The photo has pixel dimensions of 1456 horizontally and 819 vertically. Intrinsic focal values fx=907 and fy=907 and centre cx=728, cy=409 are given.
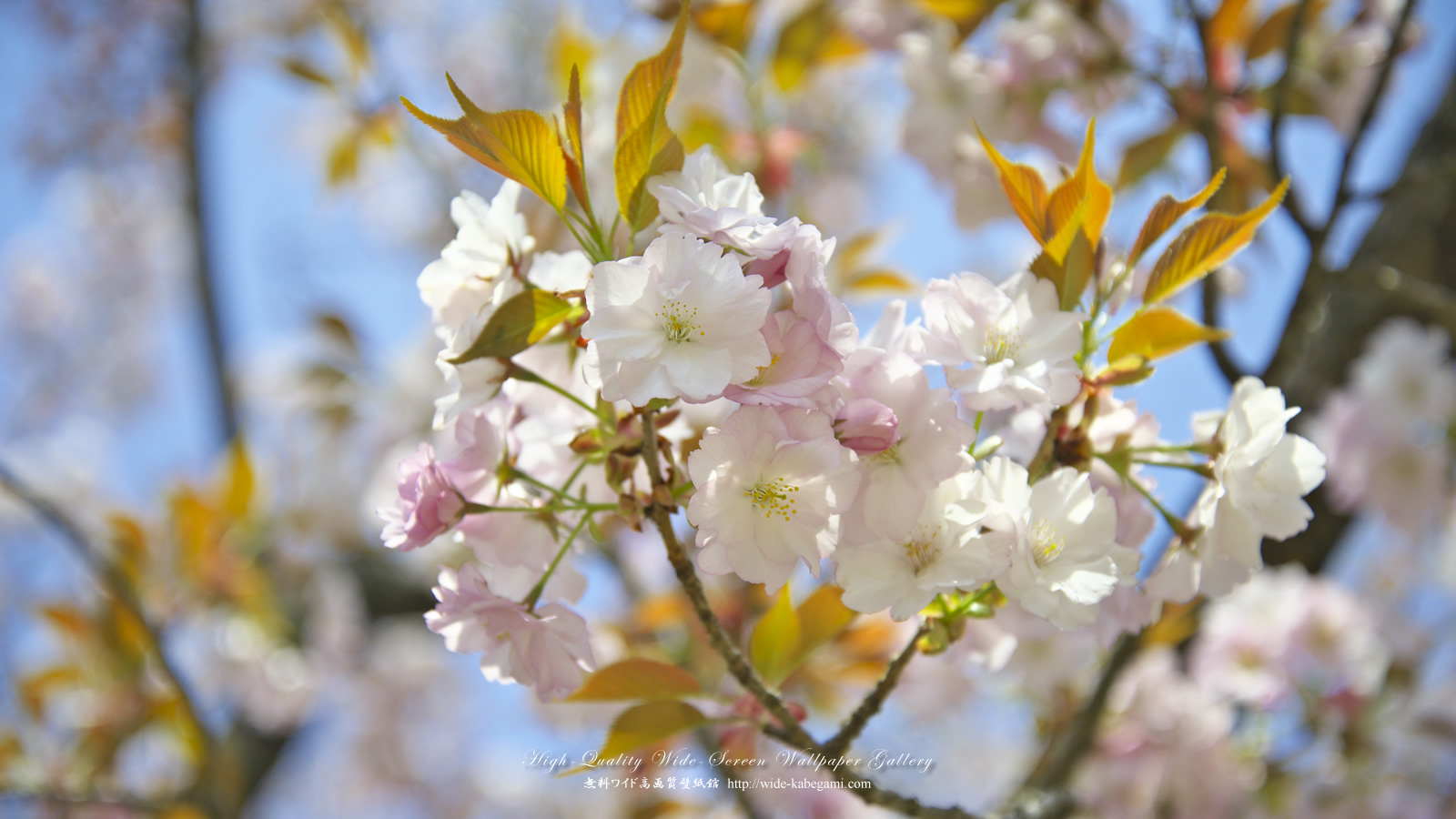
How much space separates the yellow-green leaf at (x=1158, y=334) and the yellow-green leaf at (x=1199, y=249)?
1.1 inches

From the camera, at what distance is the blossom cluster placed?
1.32ft

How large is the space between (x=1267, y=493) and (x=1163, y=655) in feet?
3.29

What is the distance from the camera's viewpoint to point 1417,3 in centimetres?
97

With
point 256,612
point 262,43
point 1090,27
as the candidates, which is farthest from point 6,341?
point 1090,27

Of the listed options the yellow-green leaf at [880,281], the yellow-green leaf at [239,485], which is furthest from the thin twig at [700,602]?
the yellow-green leaf at [239,485]

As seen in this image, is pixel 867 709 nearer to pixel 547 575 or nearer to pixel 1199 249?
pixel 547 575

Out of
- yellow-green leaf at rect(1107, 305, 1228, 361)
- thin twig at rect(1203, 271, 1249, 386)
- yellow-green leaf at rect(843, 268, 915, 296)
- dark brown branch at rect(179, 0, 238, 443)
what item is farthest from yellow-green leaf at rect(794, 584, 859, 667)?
dark brown branch at rect(179, 0, 238, 443)

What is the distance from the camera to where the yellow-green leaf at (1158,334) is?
474mm

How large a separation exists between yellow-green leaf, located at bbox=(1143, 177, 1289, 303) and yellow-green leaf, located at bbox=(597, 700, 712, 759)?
14.3 inches

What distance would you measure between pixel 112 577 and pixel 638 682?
3.13ft

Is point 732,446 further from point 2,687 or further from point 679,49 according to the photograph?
point 2,687

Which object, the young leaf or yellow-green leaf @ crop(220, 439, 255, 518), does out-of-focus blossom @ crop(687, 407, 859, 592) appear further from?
yellow-green leaf @ crop(220, 439, 255, 518)

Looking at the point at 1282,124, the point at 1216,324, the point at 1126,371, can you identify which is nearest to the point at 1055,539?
the point at 1126,371

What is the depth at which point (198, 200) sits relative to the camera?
265cm
